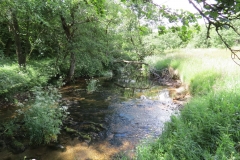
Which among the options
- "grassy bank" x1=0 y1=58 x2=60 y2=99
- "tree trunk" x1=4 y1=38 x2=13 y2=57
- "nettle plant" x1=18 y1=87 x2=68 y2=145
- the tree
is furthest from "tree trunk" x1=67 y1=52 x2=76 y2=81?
the tree

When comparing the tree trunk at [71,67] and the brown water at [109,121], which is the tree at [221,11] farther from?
the tree trunk at [71,67]

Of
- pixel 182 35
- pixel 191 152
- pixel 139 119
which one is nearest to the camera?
pixel 182 35

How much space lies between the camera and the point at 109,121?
19.6ft

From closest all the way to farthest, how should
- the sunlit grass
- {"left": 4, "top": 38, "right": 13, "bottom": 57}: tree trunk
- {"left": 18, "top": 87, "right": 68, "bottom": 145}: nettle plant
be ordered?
{"left": 18, "top": 87, "right": 68, "bottom": 145}: nettle plant
the sunlit grass
{"left": 4, "top": 38, "right": 13, "bottom": 57}: tree trunk

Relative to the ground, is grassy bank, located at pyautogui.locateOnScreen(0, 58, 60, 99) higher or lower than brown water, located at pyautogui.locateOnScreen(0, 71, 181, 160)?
higher

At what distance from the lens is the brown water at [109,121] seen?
4.05 meters

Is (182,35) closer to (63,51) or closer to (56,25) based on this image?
(56,25)

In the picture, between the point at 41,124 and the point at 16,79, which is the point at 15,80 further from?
the point at 41,124

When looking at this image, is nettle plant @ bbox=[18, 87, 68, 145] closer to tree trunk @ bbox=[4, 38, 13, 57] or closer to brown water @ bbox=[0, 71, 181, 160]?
brown water @ bbox=[0, 71, 181, 160]

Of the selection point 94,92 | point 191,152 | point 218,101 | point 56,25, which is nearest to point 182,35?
point 191,152

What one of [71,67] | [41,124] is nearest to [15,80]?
[41,124]

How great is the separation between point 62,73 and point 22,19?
395 centimetres

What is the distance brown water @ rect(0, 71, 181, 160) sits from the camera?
13.3ft

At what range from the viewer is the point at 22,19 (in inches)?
348
